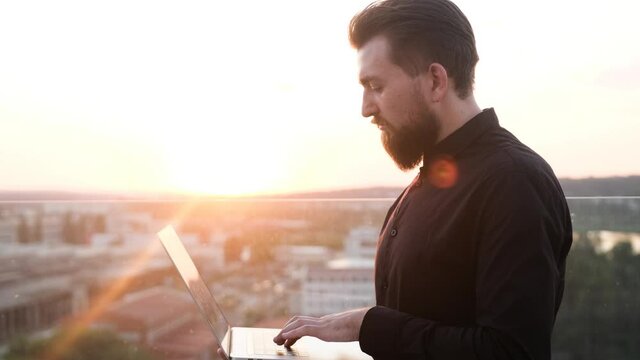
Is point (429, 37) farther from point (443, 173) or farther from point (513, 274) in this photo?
point (513, 274)

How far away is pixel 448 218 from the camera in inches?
37.7

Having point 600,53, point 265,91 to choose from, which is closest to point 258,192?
point 265,91

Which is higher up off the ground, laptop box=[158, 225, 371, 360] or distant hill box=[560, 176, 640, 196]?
distant hill box=[560, 176, 640, 196]

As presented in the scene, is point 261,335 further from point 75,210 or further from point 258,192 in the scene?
point 75,210

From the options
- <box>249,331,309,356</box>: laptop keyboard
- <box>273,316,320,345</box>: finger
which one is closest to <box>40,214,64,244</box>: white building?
<box>249,331,309,356</box>: laptop keyboard

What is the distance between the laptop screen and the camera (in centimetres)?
155

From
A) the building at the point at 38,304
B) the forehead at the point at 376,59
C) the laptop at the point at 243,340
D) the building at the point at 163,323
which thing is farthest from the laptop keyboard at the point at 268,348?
the building at the point at 38,304

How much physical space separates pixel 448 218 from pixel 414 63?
10.0 inches

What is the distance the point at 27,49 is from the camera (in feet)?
13.7

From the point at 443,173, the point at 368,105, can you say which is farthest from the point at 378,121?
the point at 443,173

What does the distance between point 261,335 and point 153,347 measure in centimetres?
132

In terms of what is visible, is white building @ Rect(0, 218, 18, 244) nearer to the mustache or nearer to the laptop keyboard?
the laptop keyboard

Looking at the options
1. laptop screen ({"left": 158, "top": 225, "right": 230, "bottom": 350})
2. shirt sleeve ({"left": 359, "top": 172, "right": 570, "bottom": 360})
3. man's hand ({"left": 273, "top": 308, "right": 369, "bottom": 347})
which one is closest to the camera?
shirt sleeve ({"left": 359, "top": 172, "right": 570, "bottom": 360})

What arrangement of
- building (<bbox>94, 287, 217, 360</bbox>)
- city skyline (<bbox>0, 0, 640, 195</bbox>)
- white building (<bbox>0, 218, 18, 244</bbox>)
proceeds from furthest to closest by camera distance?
city skyline (<bbox>0, 0, 640, 195</bbox>), building (<bbox>94, 287, 217, 360</bbox>), white building (<bbox>0, 218, 18, 244</bbox>)
